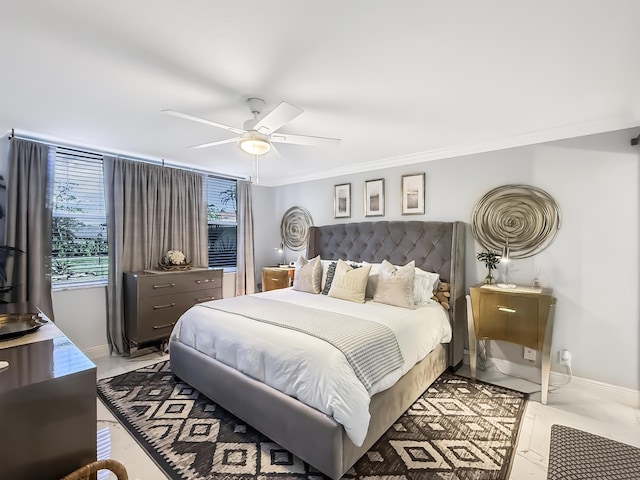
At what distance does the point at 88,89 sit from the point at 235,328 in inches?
78.5

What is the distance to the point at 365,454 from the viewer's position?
2.04 metres

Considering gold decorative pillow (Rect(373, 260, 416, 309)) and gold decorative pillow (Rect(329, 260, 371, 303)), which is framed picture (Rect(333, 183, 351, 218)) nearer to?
gold decorative pillow (Rect(329, 260, 371, 303))

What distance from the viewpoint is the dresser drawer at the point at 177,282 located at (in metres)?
3.61

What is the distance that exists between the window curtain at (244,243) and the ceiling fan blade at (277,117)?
3019mm

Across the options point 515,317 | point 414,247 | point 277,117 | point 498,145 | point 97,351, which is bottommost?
point 97,351

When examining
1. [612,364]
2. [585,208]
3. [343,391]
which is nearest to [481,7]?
[343,391]

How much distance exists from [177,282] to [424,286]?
9.73 feet

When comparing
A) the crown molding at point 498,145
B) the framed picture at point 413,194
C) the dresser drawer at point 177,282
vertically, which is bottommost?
the dresser drawer at point 177,282

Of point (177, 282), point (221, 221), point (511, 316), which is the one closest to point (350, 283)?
point (511, 316)

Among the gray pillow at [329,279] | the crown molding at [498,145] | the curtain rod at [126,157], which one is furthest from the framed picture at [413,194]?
the curtain rod at [126,157]

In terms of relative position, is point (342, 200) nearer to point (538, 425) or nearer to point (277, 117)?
point (277, 117)

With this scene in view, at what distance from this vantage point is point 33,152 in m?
3.15

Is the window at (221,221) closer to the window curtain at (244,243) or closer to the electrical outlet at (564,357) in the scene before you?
the window curtain at (244,243)

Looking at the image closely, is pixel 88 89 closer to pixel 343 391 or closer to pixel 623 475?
pixel 343 391
